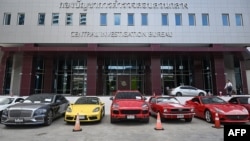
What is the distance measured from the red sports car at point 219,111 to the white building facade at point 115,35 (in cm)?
1322

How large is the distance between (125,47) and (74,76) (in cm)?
930

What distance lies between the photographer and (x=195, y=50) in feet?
83.9

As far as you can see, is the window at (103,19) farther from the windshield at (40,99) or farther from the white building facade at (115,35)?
the windshield at (40,99)

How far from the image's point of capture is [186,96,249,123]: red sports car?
32.4ft

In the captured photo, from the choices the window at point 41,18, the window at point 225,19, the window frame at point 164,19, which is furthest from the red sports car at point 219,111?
the window at point 41,18

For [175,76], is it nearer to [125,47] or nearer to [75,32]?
[125,47]

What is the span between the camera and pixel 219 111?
402 inches

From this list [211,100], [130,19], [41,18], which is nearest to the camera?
[211,100]

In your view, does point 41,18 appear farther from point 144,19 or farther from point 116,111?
point 116,111

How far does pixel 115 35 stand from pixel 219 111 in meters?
18.1

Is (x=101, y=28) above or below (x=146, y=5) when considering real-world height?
below

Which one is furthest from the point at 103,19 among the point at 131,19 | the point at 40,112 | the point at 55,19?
the point at 40,112

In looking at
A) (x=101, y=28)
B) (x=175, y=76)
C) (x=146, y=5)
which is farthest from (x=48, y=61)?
(x=175, y=76)

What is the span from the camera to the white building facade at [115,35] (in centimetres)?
2583
